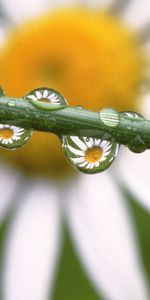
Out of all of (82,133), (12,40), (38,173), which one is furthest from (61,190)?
(82,133)

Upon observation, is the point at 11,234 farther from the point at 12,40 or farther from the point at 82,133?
the point at 82,133

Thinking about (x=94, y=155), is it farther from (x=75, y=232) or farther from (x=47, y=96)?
(x=75, y=232)

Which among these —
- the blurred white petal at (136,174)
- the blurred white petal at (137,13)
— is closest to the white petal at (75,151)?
the blurred white petal at (136,174)

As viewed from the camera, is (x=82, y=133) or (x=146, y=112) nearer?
(x=82, y=133)

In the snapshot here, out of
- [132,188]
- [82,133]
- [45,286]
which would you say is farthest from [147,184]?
[82,133]

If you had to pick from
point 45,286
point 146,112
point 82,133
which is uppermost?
point 146,112

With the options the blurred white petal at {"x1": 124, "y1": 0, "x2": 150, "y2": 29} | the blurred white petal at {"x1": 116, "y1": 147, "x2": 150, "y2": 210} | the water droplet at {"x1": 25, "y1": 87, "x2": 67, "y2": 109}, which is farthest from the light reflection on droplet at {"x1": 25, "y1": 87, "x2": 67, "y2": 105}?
the blurred white petal at {"x1": 124, "y1": 0, "x2": 150, "y2": 29}

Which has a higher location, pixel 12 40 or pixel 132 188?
pixel 12 40

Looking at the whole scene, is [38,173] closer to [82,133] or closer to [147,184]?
[147,184]
